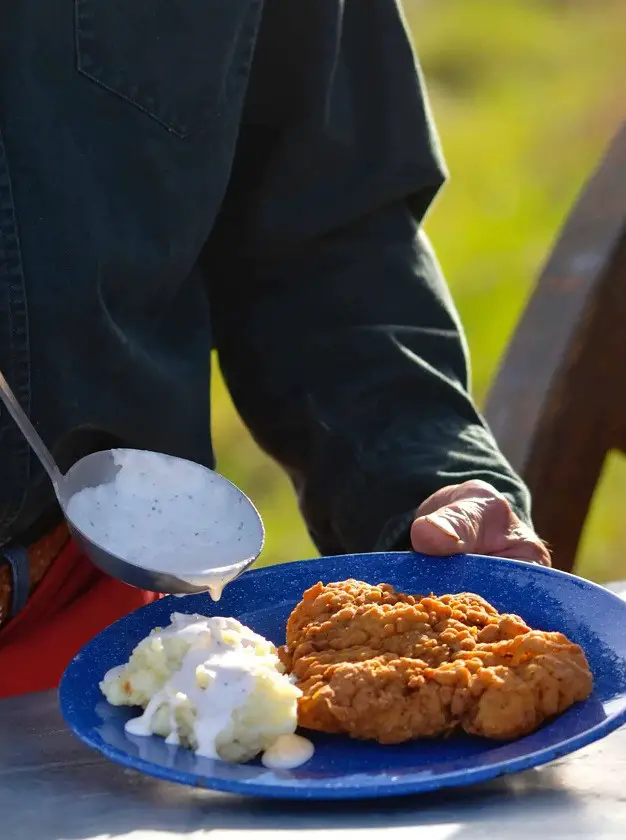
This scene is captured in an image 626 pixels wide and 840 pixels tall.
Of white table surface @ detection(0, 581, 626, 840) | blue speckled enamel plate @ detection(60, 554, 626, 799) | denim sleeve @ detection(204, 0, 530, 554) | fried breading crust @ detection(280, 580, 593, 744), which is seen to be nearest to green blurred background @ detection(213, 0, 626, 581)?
denim sleeve @ detection(204, 0, 530, 554)

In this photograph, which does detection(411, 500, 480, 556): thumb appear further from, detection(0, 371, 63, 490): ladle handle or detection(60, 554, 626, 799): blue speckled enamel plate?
detection(0, 371, 63, 490): ladle handle

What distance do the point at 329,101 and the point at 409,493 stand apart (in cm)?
43

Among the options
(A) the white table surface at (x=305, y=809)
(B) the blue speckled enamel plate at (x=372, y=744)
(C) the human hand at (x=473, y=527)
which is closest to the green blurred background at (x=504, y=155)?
(C) the human hand at (x=473, y=527)

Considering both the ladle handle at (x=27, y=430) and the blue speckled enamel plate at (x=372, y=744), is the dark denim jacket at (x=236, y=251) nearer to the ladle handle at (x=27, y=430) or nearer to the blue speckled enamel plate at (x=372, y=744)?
the ladle handle at (x=27, y=430)

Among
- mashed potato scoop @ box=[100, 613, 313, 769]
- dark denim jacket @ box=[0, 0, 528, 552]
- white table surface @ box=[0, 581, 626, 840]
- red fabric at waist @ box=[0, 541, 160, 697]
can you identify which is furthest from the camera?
red fabric at waist @ box=[0, 541, 160, 697]

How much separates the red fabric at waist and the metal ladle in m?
0.21

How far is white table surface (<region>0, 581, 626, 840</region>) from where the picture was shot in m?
0.81

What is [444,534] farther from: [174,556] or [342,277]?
[342,277]

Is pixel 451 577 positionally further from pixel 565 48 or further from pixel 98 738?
pixel 565 48

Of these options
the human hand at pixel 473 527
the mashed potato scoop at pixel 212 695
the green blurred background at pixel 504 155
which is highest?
the human hand at pixel 473 527

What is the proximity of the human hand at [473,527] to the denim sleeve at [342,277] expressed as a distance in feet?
0.36

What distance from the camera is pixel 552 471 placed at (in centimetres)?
160

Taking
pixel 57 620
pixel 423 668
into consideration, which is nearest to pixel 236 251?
pixel 57 620

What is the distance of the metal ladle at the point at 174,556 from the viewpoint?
1.06m
